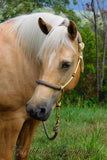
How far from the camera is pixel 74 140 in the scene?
351cm

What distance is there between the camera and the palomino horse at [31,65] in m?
1.85

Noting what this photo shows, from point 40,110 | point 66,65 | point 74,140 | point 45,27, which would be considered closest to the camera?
point 40,110

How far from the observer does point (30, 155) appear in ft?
9.98

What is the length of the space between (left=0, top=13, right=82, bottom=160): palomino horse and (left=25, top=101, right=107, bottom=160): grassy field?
2.76ft

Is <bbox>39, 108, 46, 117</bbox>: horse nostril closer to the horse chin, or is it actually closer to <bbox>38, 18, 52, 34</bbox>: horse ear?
the horse chin

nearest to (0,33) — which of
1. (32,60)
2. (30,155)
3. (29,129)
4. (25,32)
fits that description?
(25,32)

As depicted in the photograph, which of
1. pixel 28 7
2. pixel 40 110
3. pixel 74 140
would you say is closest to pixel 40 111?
pixel 40 110

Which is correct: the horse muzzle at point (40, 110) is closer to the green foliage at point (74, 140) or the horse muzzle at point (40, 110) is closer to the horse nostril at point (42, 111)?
the horse nostril at point (42, 111)

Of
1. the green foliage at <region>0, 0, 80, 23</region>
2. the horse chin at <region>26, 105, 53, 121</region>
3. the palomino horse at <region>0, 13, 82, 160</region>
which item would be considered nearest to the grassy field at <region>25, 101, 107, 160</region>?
the palomino horse at <region>0, 13, 82, 160</region>

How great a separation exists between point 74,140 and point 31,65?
1.85 m

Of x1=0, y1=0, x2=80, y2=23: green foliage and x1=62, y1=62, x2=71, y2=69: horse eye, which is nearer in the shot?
x1=62, y1=62, x2=71, y2=69: horse eye

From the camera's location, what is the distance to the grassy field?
2.89 meters

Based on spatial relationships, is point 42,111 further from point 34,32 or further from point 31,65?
point 34,32

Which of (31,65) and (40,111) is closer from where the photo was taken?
(40,111)
